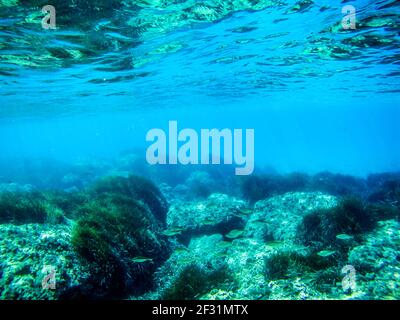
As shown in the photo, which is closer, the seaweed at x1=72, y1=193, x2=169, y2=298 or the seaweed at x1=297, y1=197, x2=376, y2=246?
the seaweed at x1=72, y1=193, x2=169, y2=298

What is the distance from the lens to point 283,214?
13.8 meters

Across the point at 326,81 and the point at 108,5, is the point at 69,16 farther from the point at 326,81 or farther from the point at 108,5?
the point at 326,81

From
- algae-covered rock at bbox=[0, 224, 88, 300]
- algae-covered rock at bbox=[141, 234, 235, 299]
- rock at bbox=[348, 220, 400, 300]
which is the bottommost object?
algae-covered rock at bbox=[141, 234, 235, 299]

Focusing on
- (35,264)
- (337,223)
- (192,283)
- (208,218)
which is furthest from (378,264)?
(35,264)

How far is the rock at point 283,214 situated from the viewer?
1234cm

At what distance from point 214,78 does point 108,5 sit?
15720 mm

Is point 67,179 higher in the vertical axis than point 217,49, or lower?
lower

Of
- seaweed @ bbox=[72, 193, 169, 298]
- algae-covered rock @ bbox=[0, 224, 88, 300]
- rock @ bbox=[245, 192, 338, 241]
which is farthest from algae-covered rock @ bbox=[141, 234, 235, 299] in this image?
rock @ bbox=[245, 192, 338, 241]

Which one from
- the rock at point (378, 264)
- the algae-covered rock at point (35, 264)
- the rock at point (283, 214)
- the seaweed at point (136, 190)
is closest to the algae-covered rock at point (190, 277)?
the algae-covered rock at point (35, 264)

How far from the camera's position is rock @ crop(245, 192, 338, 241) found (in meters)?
12.3

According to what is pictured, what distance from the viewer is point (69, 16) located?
10781 millimetres

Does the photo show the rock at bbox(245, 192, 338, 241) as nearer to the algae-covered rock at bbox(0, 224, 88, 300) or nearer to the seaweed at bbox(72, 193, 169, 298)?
the seaweed at bbox(72, 193, 169, 298)

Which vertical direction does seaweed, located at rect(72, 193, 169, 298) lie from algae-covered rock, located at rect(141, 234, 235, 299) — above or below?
above
